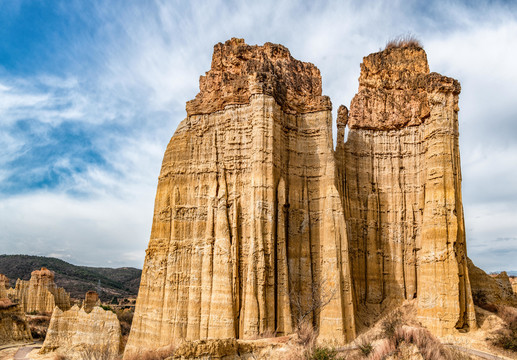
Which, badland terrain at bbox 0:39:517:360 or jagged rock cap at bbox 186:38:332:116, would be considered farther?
jagged rock cap at bbox 186:38:332:116

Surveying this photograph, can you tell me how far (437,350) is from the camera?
14008 mm

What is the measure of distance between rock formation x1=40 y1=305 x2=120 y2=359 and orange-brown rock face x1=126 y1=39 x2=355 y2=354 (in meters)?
4.61

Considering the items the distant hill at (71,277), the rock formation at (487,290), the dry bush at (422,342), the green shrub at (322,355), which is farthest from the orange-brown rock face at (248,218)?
the distant hill at (71,277)

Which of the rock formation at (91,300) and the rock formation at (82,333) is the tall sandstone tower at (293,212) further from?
the rock formation at (91,300)

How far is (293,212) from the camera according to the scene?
24609 mm

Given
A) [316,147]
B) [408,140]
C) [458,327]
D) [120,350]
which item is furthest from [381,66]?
[120,350]

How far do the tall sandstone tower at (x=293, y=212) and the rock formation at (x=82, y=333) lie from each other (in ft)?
14.6

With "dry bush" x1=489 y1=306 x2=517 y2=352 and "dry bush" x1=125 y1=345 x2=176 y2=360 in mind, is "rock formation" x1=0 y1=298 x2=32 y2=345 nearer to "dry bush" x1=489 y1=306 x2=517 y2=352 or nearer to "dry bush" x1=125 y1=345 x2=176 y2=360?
"dry bush" x1=125 y1=345 x2=176 y2=360

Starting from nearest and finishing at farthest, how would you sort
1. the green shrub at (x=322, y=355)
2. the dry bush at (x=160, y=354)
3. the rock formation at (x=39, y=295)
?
the green shrub at (x=322, y=355)
the dry bush at (x=160, y=354)
the rock formation at (x=39, y=295)

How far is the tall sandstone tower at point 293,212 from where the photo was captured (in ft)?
73.4

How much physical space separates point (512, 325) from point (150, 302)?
771 inches

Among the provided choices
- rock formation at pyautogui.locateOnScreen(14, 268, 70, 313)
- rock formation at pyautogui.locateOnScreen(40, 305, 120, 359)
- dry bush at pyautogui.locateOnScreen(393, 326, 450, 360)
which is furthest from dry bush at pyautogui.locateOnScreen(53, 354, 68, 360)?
rock formation at pyautogui.locateOnScreen(14, 268, 70, 313)

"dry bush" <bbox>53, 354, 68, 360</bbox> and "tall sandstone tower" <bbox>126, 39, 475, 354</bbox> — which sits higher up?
"tall sandstone tower" <bbox>126, 39, 475, 354</bbox>

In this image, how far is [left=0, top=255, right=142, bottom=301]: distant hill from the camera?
81.7m
